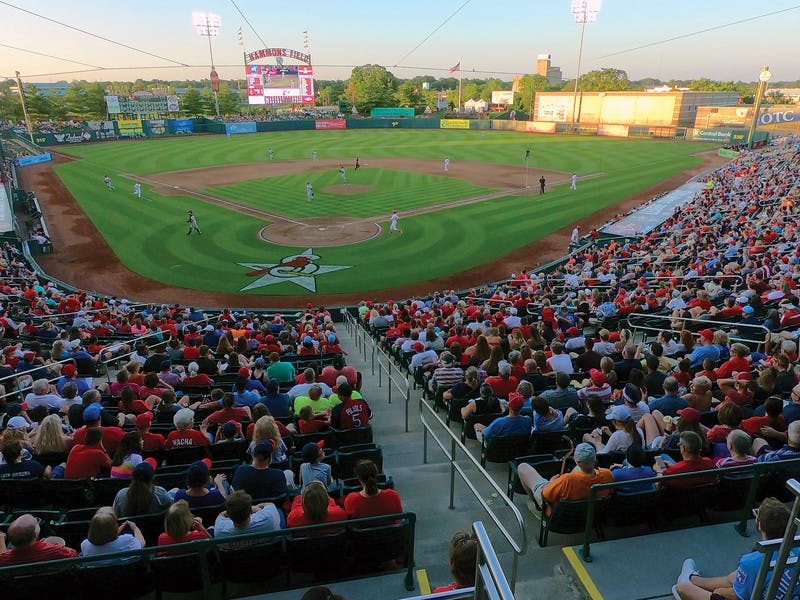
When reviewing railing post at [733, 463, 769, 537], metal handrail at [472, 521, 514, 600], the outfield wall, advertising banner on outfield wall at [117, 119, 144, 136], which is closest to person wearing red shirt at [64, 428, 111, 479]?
metal handrail at [472, 521, 514, 600]

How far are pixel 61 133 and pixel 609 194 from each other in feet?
242

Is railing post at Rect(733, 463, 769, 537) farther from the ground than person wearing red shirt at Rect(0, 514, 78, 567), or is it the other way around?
person wearing red shirt at Rect(0, 514, 78, 567)

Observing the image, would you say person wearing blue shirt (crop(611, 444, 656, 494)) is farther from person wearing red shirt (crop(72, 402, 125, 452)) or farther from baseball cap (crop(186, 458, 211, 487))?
person wearing red shirt (crop(72, 402, 125, 452))

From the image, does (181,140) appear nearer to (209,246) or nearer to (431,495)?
(209,246)

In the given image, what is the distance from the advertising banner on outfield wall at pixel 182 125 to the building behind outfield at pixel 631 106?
214 feet

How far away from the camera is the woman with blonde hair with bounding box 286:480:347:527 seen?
4.86m

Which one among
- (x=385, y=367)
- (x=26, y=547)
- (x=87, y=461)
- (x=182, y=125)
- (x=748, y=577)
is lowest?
(x=385, y=367)

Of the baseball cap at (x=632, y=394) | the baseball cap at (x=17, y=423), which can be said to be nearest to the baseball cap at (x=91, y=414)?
the baseball cap at (x=17, y=423)

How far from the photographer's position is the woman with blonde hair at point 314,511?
191 inches

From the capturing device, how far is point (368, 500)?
5.09 meters

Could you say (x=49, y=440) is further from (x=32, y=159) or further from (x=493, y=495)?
(x=32, y=159)

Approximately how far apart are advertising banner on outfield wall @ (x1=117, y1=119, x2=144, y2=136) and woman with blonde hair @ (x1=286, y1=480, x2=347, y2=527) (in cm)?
8970

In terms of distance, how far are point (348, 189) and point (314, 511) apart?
3819 centimetres

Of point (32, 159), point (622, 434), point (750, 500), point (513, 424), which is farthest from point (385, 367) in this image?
point (32, 159)
